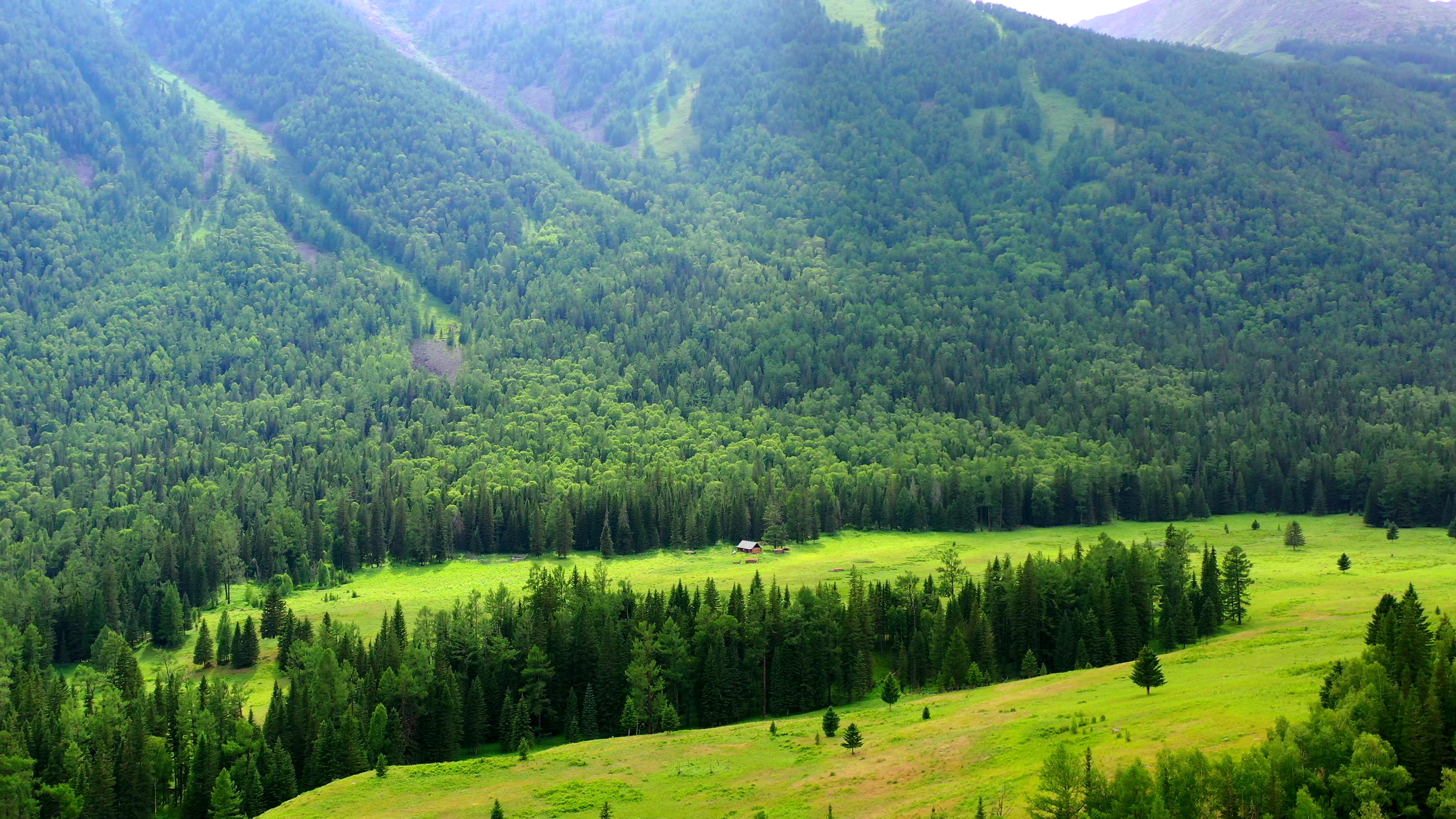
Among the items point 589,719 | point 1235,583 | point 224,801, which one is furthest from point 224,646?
point 1235,583

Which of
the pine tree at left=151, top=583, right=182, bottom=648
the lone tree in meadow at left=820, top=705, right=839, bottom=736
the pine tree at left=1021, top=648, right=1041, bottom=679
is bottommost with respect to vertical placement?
the lone tree in meadow at left=820, top=705, right=839, bottom=736

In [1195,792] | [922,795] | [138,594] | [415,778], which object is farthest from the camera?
[138,594]

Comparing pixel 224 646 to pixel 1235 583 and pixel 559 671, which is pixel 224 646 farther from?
pixel 1235 583

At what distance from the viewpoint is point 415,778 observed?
A: 352 ft

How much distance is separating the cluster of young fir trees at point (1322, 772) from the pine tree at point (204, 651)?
381 ft

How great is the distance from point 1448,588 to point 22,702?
14838 cm

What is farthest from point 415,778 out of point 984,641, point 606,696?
point 984,641

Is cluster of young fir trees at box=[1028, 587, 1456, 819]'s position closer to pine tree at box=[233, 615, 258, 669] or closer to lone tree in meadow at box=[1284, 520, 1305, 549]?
pine tree at box=[233, 615, 258, 669]

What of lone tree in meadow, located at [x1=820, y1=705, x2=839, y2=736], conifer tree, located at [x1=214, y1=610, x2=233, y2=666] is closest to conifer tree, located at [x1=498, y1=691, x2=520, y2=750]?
lone tree in meadow, located at [x1=820, y1=705, x2=839, y2=736]

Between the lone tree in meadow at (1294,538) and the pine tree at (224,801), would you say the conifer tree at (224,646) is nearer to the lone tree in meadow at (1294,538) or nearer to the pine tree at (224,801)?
the pine tree at (224,801)

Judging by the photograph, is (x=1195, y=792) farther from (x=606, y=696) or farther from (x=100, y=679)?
(x=100, y=679)

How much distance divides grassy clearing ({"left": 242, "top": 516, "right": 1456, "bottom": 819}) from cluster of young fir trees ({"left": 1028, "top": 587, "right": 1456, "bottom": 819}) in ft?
19.0

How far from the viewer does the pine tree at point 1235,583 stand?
12862 centimetres

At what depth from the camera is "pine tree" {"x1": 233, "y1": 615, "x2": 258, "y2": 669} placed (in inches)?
5994
